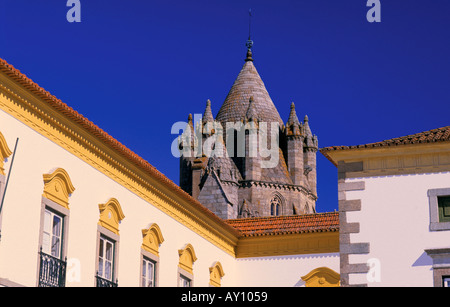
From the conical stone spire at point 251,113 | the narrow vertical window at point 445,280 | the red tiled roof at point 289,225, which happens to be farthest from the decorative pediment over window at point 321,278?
the conical stone spire at point 251,113

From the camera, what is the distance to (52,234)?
810 inches

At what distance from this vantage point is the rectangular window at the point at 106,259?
22.6m

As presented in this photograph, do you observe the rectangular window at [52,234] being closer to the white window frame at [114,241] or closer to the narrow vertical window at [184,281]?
the white window frame at [114,241]

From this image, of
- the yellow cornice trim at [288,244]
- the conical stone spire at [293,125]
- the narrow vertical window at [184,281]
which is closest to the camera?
the narrow vertical window at [184,281]

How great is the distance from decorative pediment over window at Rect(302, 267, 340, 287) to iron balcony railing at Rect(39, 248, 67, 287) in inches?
416

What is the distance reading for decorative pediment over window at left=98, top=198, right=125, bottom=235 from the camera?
22.7 m

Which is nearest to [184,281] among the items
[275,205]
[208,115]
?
[275,205]

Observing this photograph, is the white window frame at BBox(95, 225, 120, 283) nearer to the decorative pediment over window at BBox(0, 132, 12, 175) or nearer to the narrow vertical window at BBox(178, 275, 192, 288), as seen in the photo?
the narrow vertical window at BBox(178, 275, 192, 288)

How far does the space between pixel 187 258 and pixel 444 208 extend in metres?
7.81

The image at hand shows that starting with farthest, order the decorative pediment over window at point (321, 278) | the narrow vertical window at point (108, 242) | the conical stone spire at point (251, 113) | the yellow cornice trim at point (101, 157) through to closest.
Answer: the conical stone spire at point (251, 113), the decorative pediment over window at point (321, 278), the narrow vertical window at point (108, 242), the yellow cornice trim at point (101, 157)

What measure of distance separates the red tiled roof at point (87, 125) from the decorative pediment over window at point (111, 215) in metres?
1.23

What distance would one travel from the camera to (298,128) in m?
84.8
